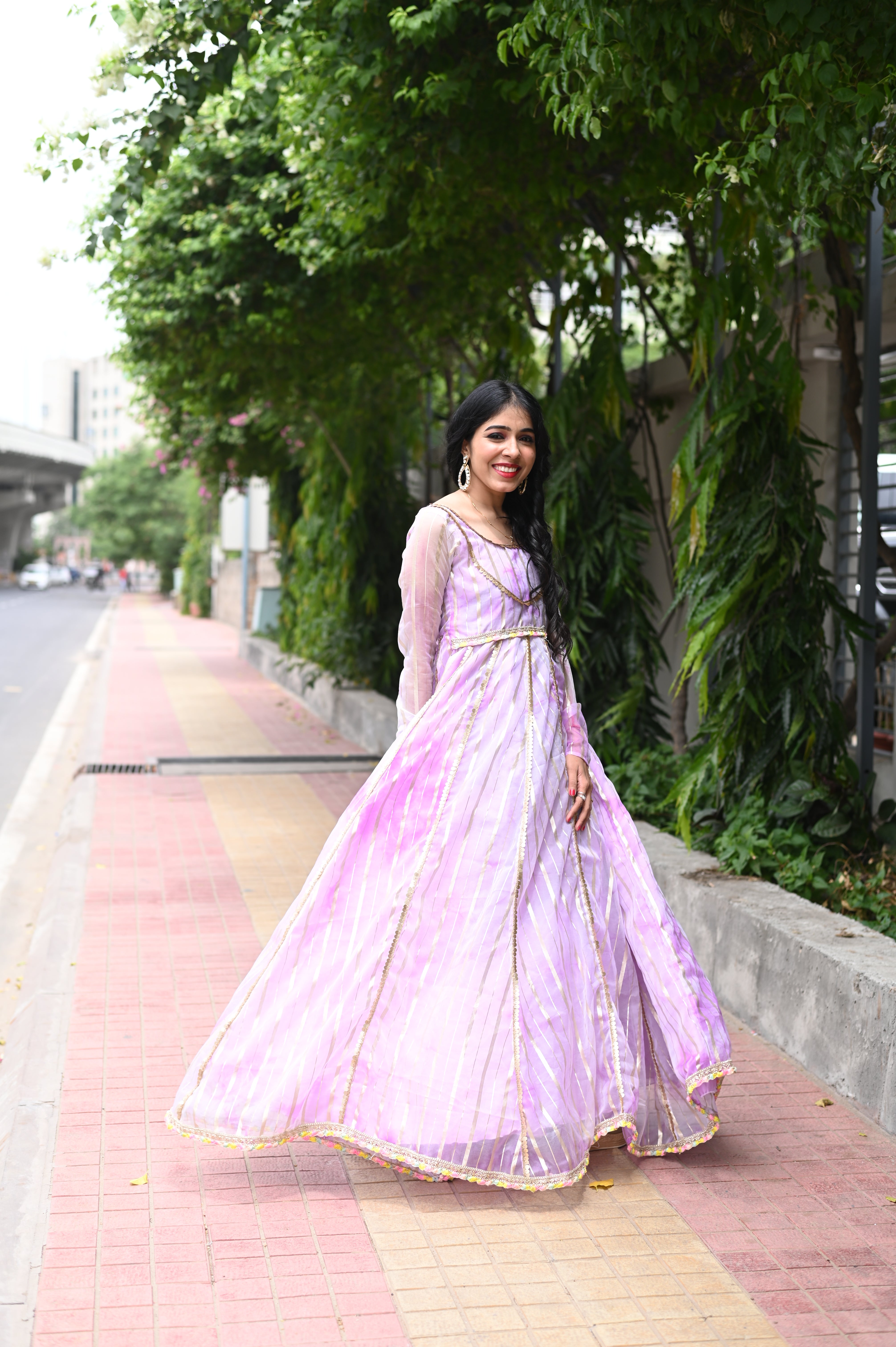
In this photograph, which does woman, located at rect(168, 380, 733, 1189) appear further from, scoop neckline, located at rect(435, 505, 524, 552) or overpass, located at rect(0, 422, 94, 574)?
overpass, located at rect(0, 422, 94, 574)

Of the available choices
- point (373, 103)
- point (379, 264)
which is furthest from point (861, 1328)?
point (379, 264)

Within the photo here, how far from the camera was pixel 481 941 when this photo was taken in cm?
348

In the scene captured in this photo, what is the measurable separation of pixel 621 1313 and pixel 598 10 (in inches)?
131

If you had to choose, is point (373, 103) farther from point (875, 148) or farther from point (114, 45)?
point (875, 148)

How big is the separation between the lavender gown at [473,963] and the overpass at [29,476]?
6479cm

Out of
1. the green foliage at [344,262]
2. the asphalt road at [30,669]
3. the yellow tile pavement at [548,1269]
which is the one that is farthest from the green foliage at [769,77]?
the asphalt road at [30,669]

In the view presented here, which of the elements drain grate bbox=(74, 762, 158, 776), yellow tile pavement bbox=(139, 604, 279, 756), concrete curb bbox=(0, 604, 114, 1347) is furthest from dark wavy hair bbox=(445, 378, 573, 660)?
yellow tile pavement bbox=(139, 604, 279, 756)

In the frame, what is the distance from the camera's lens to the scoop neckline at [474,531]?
3678mm

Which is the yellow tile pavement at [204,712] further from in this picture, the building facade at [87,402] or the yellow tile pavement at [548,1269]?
the building facade at [87,402]

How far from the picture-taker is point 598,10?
400 cm

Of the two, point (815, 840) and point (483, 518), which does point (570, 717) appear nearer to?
point (483, 518)

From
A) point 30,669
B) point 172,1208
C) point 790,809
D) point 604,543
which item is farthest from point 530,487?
point 30,669

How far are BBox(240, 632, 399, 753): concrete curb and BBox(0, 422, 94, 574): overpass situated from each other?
168 feet

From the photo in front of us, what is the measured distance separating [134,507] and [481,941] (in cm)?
6427
